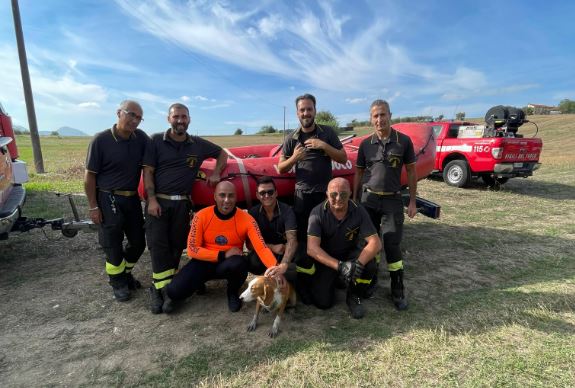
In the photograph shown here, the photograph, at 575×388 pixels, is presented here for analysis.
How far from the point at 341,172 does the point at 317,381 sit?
8.84 feet

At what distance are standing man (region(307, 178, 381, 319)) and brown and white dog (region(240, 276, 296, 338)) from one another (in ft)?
1.34

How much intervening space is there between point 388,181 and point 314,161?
0.73 m

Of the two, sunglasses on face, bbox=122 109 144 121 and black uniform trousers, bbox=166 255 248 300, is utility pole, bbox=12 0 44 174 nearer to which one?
sunglasses on face, bbox=122 109 144 121

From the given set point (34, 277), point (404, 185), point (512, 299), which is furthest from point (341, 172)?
point (34, 277)

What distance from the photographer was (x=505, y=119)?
8.67 metres

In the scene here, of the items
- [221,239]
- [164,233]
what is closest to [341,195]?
[221,239]

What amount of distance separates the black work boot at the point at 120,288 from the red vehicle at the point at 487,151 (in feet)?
23.3

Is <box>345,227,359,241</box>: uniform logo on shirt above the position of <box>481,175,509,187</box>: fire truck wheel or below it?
above

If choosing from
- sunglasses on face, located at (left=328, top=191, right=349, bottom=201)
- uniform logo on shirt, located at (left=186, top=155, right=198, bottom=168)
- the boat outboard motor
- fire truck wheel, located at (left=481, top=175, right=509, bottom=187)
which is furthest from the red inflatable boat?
fire truck wheel, located at (left=481, top=175, right=509, bottom=187)

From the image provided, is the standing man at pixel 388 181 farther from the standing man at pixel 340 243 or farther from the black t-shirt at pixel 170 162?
the black t-shirt at pixel 170 162

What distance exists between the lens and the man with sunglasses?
3146 millimetres

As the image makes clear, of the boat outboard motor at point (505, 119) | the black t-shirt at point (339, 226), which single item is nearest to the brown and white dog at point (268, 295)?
the black t-shirt at point (339, 226)

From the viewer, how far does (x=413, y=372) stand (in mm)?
2273

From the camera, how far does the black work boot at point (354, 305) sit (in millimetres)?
2980
